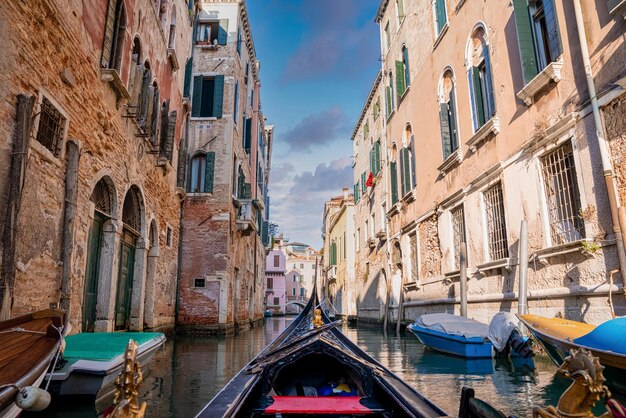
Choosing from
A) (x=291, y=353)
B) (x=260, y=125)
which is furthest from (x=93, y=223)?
(x=260, y=125)

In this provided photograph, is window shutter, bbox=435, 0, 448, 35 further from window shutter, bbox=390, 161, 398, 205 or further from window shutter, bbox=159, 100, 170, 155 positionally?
window shutter, bbox=159, 100, 170, 155

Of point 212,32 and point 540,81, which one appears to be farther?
point 212,32

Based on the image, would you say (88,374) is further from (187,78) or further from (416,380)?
(187,78)

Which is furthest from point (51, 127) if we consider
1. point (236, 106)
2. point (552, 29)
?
point (236, 106)

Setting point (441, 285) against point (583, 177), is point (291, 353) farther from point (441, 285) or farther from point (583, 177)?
point (441, 285)

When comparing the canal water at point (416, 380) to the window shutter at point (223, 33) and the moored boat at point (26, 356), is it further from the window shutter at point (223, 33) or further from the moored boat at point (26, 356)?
the window shutter at point (223, 33)

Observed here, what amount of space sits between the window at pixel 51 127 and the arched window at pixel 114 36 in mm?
1491

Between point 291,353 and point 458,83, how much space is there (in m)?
7.51

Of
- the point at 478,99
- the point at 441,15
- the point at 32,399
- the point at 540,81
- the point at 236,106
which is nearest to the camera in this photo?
the point at 32,399

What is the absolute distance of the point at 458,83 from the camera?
876 cm

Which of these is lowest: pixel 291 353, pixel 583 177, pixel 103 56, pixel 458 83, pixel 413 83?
pixel 291 353

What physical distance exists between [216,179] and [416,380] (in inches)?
317

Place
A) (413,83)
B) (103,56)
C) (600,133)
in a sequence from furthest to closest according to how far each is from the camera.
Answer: (413,83) < (103,56) < (600,133)

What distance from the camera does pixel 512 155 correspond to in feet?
22.0
